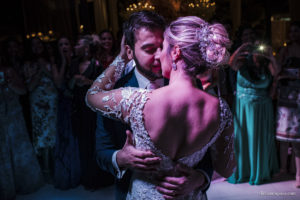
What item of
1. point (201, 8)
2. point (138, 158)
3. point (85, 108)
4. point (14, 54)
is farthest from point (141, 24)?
point (14, 54)

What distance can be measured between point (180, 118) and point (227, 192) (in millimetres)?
2350

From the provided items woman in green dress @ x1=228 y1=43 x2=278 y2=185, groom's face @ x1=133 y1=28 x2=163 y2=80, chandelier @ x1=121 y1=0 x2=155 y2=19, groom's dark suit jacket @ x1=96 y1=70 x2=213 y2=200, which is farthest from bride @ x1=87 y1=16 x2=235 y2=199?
woman in green dress @ x1=228 y1=43 x2=278 y2=185

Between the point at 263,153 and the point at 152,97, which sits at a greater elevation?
the point at 152,97

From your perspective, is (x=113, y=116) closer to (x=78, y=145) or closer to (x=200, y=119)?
(x=200, y=119)

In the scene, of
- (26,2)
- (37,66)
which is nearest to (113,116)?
(37,66)

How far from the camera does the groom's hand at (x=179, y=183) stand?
3.61 feet

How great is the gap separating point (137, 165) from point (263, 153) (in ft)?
8.25

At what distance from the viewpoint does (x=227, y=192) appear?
9.80ft

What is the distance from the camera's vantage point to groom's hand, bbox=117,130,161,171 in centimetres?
107

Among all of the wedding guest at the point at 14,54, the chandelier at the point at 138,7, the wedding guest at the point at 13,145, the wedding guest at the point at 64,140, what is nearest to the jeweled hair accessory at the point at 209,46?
the chandelier at the point at 138,7

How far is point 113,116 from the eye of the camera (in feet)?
3.48

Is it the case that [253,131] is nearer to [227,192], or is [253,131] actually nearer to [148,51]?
[227,192]

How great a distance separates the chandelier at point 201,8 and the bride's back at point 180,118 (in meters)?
2.39

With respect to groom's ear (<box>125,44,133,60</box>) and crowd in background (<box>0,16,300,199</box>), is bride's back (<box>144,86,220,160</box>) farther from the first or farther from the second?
crowd in background (<box>0,16,300,199</box>)
